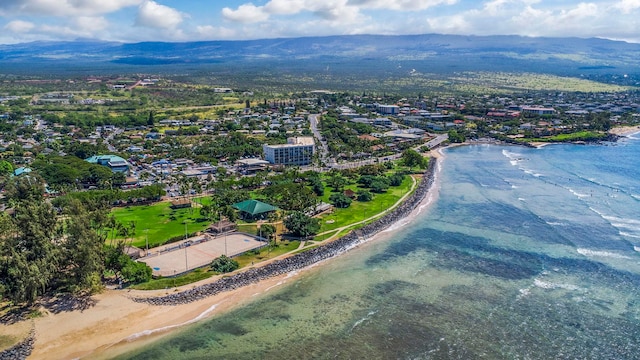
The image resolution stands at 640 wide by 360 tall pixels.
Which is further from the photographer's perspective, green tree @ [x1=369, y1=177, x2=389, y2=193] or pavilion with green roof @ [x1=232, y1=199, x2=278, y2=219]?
green tree @ [x1=369, y1=177, x2=389, y2=193]

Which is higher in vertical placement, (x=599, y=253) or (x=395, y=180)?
(x=395, y=180)

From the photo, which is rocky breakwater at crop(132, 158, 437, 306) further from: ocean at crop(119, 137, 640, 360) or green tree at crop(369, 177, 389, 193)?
green tree at crop(369, 177, 389, 193)

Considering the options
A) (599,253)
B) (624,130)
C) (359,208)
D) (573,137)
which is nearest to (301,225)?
(359,208)

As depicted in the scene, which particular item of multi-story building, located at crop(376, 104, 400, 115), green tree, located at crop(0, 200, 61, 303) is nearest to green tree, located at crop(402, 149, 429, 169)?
green tree, located at crop(0, 200, 61, 303)

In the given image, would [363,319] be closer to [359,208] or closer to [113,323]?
[113,323]

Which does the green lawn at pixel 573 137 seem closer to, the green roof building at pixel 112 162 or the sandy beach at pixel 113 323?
the green roof building at pixel 112 162
